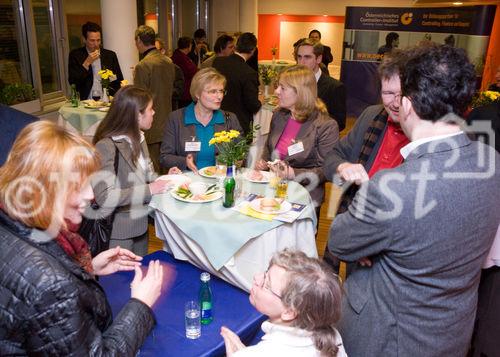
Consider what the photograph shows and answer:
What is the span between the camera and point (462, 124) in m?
1.25

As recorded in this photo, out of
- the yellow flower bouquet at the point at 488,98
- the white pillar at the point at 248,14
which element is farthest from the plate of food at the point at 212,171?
the white pillar at the point at 248,14

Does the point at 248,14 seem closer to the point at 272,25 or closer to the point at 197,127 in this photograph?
the point at 272,25

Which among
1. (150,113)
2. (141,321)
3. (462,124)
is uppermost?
(462,124)

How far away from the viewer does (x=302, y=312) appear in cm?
132

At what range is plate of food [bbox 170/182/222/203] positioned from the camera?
244 cm

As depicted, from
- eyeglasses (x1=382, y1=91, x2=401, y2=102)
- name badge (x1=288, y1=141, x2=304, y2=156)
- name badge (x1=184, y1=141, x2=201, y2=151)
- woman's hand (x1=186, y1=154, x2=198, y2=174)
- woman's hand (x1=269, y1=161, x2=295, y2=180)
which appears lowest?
woman's hand (x1=186, y1=154, x2=198, y2=174)

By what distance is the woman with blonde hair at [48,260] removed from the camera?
99 centimetres

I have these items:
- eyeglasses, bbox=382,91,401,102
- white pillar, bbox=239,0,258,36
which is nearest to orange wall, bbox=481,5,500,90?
white pillar, bbox=239,0,258,36

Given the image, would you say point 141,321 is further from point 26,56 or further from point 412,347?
point 26,56

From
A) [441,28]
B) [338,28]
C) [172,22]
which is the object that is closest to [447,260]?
[441,28]

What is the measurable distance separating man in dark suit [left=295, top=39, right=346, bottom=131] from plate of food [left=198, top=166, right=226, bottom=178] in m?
1.40

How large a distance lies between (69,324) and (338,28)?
12278 mm

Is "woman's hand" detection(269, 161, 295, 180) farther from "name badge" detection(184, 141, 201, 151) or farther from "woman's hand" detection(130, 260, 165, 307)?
"woman's hand" detection(130, 260, 165, 307)

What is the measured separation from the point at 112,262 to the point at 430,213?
122 cm
